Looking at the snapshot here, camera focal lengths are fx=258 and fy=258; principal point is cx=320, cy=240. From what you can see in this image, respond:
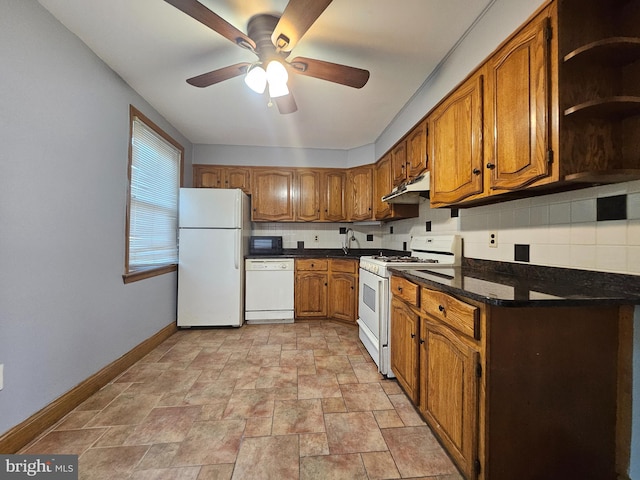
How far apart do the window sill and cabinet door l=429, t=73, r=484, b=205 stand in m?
2.64

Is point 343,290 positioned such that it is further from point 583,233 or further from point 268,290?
point 583,233

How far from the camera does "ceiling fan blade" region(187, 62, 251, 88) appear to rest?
1667 millimetres

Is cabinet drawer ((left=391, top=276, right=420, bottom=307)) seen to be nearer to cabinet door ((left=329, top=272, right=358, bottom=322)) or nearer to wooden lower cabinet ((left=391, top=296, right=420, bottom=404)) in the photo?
wooden lower cabinet ((left=391, top=296, right=420, bottom=404))

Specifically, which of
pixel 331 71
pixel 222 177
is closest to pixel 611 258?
pixel 331 71

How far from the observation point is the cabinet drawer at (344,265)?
329cm

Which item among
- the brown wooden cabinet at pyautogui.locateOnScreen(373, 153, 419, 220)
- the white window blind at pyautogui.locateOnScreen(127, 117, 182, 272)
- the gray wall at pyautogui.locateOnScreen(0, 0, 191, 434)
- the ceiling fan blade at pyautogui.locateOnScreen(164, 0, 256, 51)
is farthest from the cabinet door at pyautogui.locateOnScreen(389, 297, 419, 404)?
the white window blind at pyautogui.locateOnScreen(127, 117, 182, 272)

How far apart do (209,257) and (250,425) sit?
204cm

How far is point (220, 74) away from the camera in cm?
172

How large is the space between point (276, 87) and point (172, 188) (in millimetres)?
2088

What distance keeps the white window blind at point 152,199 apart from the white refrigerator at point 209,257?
14 centimetres

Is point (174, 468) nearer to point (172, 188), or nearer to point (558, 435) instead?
point (558, 435)

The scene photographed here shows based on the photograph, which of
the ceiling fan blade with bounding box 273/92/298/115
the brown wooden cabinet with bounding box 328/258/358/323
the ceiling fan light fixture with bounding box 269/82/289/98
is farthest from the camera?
the brown wooden cabinet with bounding box 328/258/358/323

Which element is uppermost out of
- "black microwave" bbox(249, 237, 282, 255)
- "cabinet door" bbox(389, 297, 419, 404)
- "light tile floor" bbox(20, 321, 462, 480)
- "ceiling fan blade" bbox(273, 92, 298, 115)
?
"ceiling fan blade" bbox(273, 92, 298, 115)

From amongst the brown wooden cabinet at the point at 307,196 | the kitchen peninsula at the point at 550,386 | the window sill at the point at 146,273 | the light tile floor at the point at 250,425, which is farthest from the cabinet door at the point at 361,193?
the kitchen peninsula at the point at 550,386
